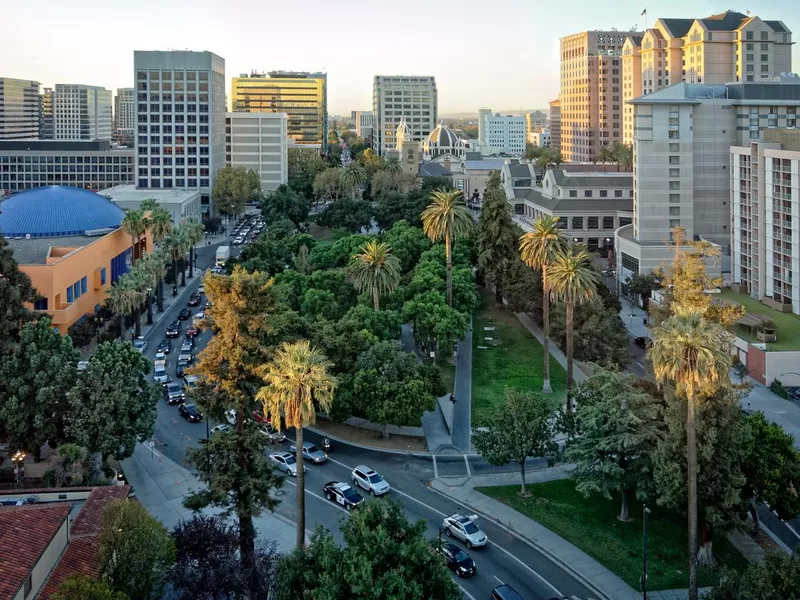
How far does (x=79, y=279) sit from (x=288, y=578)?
65.3m

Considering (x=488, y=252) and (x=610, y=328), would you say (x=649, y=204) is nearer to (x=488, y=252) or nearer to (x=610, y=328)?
(x=488, y=252)

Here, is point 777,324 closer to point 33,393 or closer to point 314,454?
point 314,454

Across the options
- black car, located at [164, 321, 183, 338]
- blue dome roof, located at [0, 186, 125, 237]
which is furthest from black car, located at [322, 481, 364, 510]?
blue dome roof, located at [0, 186, 125, 237]

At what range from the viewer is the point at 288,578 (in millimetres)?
31875

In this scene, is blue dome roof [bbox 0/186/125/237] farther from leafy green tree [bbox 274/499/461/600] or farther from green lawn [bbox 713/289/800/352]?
leafy green tree [bbox 274/499/461/600]

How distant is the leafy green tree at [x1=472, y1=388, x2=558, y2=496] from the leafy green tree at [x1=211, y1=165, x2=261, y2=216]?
132624mm

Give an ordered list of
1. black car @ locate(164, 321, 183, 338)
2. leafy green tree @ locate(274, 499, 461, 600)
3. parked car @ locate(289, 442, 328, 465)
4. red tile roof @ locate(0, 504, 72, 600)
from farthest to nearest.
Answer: black car @ locate(164, 321, 183, 338) → parked car @ locate(289, 442, 328, 465) → leafy green tree @ locate(274, 499, 461, 600) → red tile roof @ locate(0, 504, 72, 600)

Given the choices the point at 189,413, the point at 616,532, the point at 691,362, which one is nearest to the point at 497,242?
the point at 189,413

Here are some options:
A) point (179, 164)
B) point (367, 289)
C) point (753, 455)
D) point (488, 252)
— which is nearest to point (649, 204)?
point (488, 252)

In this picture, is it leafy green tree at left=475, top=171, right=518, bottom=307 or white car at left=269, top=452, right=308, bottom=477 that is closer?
white car at left=269, top=452, right=308, bottom=477

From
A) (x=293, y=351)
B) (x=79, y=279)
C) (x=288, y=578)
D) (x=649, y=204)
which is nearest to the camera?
(x=288, y=578)

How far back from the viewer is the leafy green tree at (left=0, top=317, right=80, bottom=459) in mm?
50875

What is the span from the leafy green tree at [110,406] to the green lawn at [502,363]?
26.5 meters

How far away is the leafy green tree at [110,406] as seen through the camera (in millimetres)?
50094
